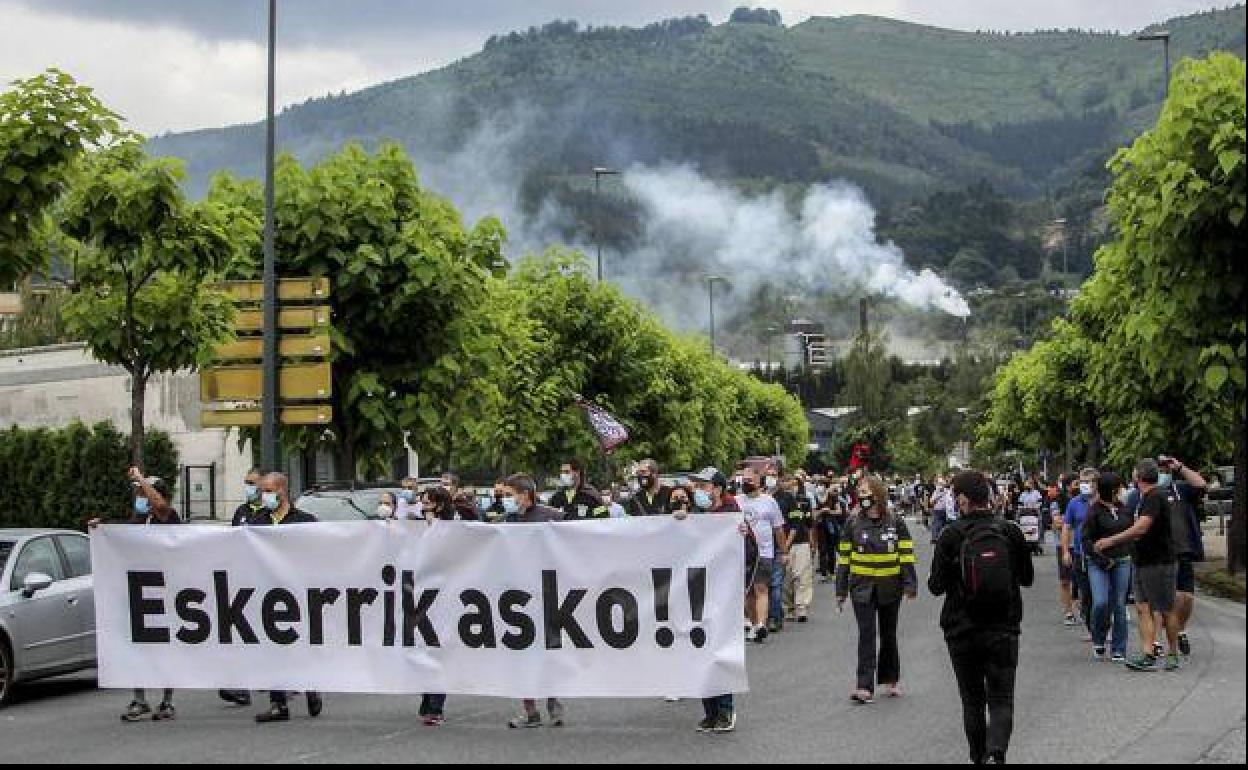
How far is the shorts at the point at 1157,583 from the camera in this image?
15.3 metres

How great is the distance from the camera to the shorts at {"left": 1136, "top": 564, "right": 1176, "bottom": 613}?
50.3 feet

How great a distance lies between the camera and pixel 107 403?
2302 inches

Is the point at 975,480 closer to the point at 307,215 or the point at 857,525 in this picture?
the point at 857,525

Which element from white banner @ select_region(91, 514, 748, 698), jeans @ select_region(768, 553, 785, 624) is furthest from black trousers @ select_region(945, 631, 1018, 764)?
jeans @ select_region(768, 553, 785, 624)

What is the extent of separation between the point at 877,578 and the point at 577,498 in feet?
8.91

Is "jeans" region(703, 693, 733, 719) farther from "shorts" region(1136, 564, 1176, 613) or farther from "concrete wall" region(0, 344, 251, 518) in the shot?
"concrete wall" region(0, 344, 251, 518)

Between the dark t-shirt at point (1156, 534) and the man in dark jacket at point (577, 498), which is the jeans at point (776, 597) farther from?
the dark t-shirt at point (1156, 534)

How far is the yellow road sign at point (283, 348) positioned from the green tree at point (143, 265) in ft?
1.33

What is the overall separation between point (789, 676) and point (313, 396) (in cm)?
1053

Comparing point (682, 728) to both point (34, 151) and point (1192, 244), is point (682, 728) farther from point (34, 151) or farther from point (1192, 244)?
point (34, 151)

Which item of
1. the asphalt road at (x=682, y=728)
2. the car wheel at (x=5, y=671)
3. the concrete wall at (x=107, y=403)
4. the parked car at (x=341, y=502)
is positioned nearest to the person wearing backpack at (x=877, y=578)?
the asphalt road at (x=682, y=728)

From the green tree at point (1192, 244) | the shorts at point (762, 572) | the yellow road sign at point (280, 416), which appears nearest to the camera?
the green tree at point (1192, 244)

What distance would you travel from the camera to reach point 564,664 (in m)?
13.1

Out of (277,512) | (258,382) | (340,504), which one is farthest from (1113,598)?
(258,382)
